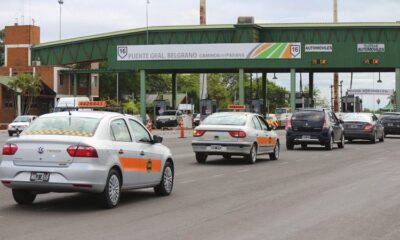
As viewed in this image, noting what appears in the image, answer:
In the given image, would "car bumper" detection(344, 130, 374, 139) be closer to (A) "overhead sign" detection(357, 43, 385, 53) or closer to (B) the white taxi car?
(B) the white taxi car

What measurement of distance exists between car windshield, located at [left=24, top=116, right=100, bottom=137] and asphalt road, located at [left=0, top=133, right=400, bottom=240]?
1.18 meters

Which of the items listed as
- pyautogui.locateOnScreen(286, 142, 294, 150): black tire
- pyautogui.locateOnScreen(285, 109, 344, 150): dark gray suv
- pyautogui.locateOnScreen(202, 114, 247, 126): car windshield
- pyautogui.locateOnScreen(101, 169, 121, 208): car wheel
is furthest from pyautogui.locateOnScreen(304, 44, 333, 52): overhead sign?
pyautogui.locateOnScreen(101, 169, 121, 208): car wheel

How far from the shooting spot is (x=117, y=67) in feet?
231

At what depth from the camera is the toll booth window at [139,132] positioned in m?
12.8

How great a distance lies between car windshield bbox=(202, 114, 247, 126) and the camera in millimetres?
22481

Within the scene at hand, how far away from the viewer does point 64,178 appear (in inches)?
428

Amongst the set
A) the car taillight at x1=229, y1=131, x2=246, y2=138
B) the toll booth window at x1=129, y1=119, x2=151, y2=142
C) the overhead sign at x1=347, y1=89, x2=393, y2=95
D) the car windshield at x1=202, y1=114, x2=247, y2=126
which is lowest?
the car taillight at x1=229, y1=131, x2=246, y2=138

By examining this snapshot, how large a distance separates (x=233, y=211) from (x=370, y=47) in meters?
57.2

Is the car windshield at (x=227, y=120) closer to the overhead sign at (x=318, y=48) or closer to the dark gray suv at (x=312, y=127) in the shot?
the dark gray suv at (x=312, y=127)

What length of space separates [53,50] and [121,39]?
10.2m

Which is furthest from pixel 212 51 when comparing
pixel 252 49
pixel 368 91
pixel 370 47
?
pixel 368 91

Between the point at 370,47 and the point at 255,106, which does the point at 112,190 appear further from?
the point at 255,106

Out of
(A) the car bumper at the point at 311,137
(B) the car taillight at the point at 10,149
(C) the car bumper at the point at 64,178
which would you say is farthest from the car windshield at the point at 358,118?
(B) the car taillight at the point at 10,149

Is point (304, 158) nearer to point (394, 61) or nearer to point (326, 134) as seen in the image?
point (326, 134)
